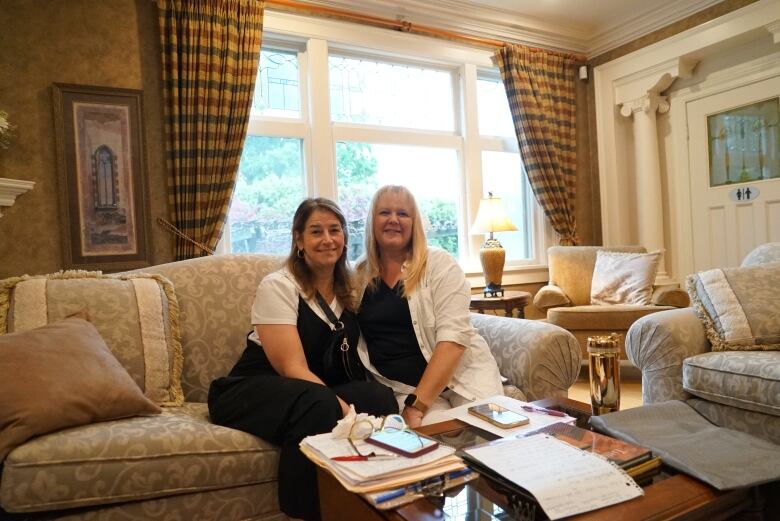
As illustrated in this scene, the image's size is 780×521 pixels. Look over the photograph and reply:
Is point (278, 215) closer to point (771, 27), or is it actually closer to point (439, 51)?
Result: point (439, 51)

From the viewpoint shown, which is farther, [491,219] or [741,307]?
[491,219]

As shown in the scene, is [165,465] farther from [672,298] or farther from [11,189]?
[672,298]

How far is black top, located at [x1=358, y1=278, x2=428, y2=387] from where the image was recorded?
1.67 m

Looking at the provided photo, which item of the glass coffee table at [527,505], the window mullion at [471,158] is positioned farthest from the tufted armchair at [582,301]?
the glass coffee table at [527,505]

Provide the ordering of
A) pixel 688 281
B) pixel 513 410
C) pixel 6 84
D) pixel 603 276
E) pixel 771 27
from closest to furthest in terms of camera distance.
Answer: pixel 513 410 < pixel 688 281 < pixel 6 84 < pixel 771 27 < pixel 603 276

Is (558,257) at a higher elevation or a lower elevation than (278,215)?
lower

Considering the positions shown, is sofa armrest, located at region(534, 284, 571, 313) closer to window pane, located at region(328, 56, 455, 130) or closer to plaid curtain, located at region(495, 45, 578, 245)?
plaid curtain, located at region(495, 45, 578, 245)

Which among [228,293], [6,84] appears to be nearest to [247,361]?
[228,293]

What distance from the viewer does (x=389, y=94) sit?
3.81 metres

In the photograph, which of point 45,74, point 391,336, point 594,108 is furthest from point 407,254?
point 594,108

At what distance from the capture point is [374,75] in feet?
12.3

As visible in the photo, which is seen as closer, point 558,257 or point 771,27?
point 771,27

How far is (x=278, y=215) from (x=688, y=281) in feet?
8.00

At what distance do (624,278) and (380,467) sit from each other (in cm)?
314
